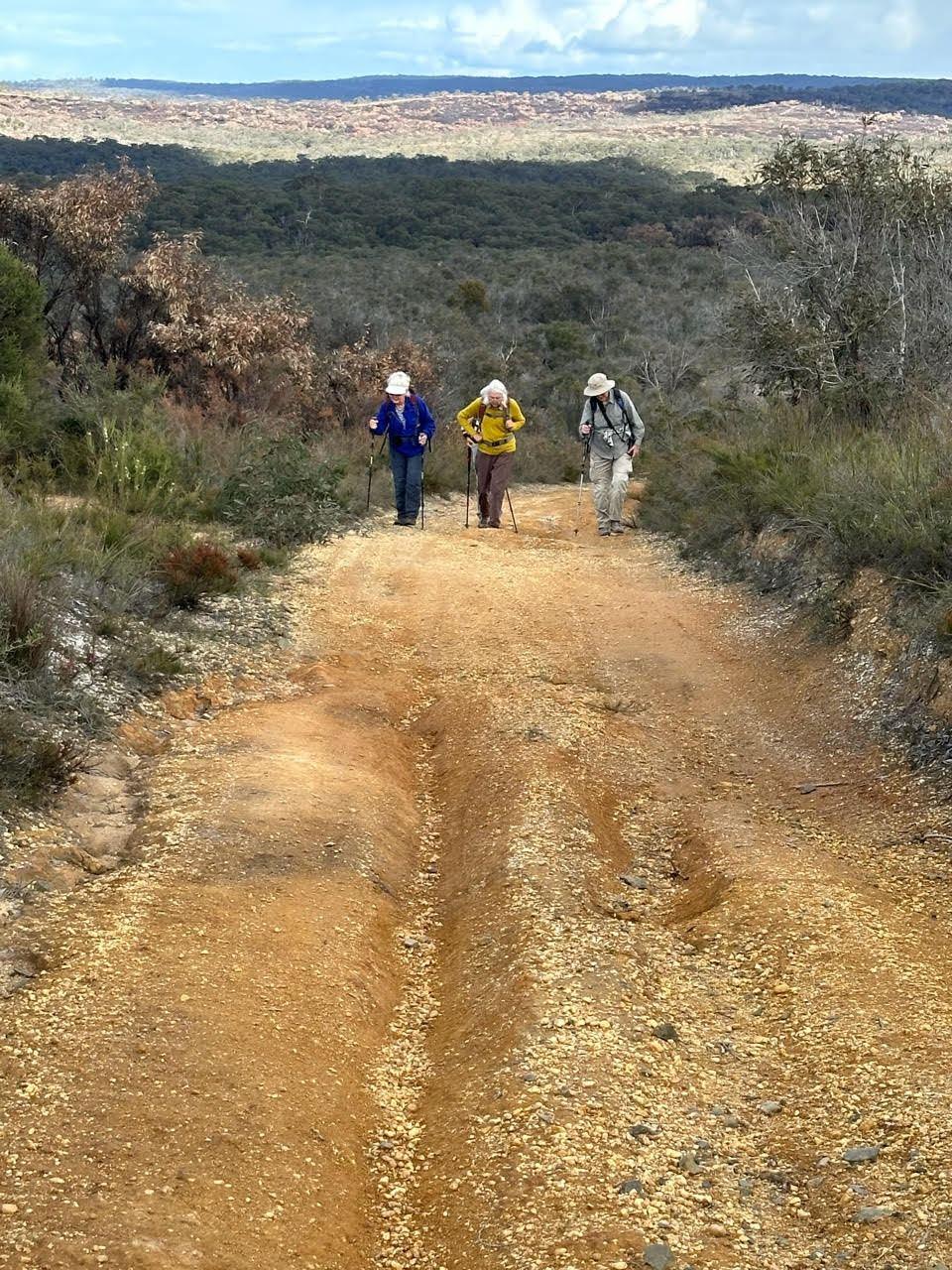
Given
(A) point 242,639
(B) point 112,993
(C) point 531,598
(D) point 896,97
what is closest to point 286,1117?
(B) point 112,993

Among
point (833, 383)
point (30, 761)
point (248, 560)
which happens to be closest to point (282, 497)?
point (248, 560)

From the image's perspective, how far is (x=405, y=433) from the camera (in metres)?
13.4

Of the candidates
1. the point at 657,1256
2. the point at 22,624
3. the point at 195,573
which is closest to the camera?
the point at 657,1256

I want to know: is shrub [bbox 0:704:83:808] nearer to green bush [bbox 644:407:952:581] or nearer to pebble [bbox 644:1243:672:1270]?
pebble [bbox 644:1243:672:1270]

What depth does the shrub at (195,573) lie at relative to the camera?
8500 mm

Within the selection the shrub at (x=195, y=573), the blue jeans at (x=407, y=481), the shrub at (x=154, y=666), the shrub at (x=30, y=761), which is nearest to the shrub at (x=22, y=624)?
the shrub at (x=30, y=761)

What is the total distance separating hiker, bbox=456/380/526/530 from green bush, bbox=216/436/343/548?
5.75ft

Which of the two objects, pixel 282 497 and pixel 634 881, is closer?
pixel 634 881

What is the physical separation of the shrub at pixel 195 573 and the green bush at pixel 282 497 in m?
2.52

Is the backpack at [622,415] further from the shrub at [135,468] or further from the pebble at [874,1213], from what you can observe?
the pebble at [874,1213]

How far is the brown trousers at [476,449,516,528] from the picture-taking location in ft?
46.2

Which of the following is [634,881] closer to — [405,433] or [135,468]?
[135,468]

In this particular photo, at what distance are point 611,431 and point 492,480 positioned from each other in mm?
1555

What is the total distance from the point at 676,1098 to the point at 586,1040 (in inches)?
14.0
